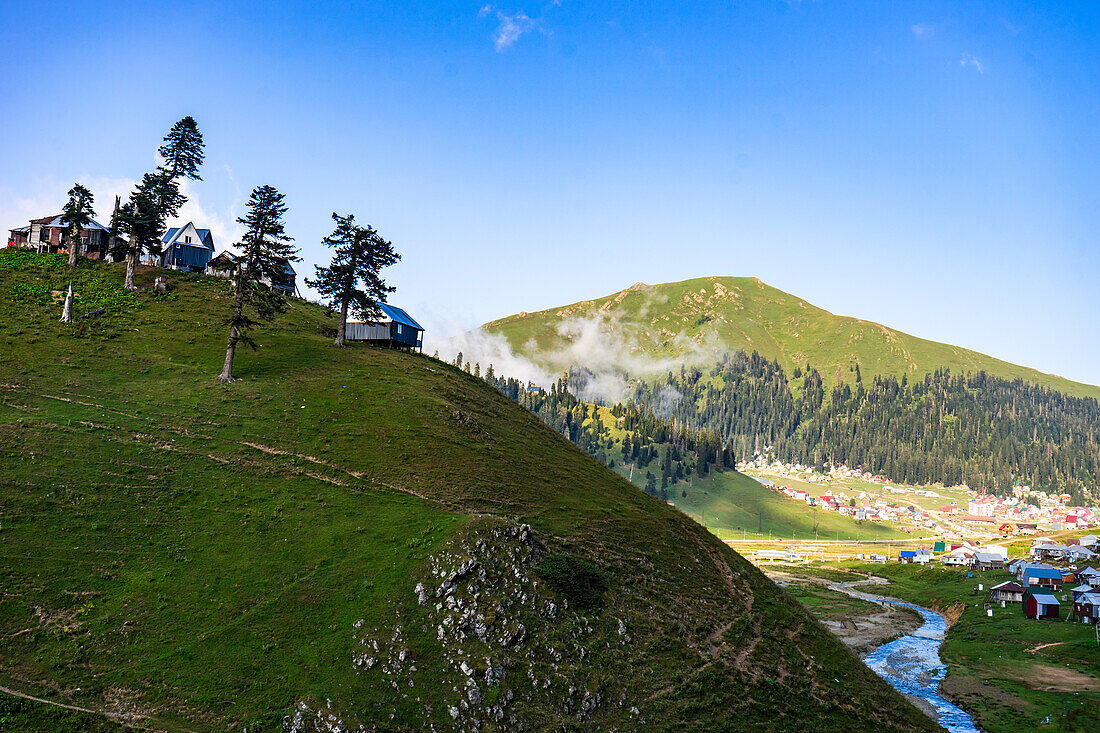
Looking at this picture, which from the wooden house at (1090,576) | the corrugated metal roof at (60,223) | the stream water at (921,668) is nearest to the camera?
A: the stream water at (921,668)

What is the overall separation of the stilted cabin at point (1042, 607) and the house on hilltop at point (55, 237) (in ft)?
478

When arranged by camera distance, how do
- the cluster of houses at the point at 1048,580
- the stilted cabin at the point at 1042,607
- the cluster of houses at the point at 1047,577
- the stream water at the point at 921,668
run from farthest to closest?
1. the stilted cabin at the point at 1042,607
2. the cluster of houses at the point at 1047,577
3. the cluster of houses at the point at 1048,580
4. the stream water at the point at 921,668

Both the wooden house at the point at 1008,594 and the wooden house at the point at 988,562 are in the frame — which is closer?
the wooden house at the point at 1008,594

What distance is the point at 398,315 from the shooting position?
3332 inches

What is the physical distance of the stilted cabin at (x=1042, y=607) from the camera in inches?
4003

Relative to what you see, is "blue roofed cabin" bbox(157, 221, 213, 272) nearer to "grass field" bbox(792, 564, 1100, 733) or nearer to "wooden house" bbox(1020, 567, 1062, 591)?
"grass field" bbox(792, 564, 1100, 733)

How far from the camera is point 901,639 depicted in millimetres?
100250

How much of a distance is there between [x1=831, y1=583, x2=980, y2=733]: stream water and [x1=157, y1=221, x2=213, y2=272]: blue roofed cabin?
332ft

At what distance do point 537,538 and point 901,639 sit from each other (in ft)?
262

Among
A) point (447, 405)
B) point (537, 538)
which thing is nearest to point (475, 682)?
point (537, 538)

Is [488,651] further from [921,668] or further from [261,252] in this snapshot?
[921,668]

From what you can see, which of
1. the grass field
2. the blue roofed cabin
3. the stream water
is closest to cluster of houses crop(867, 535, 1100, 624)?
the grass field

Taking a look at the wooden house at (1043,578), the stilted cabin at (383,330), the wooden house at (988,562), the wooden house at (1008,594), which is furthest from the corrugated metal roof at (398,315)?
the wooden house at (988,562)

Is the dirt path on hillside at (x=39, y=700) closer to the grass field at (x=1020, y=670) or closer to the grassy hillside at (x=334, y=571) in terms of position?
the grassy hillside at (x=334, y=571)
